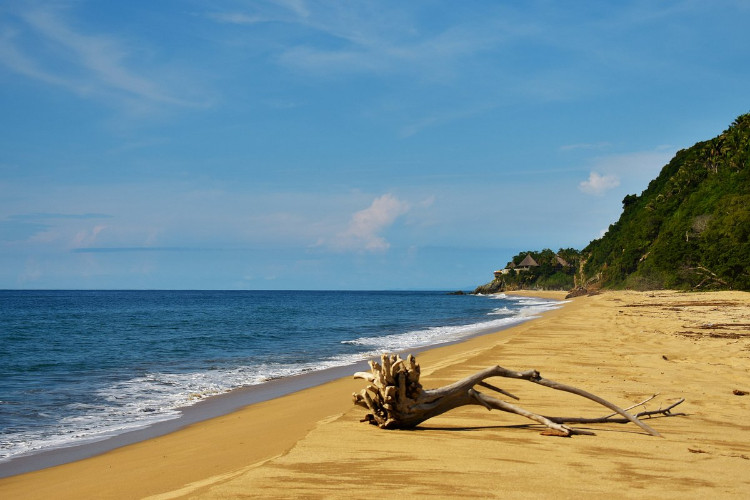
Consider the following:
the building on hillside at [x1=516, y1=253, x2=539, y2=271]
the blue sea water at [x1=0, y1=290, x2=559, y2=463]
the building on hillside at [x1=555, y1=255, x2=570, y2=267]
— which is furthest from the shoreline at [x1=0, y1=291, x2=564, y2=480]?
the building on hillside at [x1=516, y1=253, x2=539, y2=271]

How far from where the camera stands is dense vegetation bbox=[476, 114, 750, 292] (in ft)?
146

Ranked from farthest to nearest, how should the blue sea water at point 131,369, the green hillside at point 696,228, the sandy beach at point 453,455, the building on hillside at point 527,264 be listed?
1. the building on hillside at point 527,264
2. the green hillside at point 696,228
3. the blue sea water at point 131,369
4. the sandy beach at point 453,455

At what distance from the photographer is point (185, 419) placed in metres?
10.2

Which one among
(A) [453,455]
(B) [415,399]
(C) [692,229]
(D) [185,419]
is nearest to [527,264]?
(C) [692,229]

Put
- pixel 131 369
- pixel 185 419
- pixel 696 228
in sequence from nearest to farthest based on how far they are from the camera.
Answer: pixel 185 419 < pixel 131 369 < pixel 696 228

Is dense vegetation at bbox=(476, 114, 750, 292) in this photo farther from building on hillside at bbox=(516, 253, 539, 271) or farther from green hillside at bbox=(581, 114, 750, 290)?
building on hillside at bbox=(516, 253, 539, 271)

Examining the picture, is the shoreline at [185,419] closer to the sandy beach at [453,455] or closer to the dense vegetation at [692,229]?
the sandy beach at [453,455]

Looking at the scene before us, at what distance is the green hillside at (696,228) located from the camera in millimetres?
44250

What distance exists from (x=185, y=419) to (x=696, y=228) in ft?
177

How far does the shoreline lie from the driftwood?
12.5 ft

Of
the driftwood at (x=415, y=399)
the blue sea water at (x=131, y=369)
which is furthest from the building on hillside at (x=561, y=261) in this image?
the driftwood at (x=415, y=399)

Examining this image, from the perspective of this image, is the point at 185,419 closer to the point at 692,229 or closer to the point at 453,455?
the point at 453,455

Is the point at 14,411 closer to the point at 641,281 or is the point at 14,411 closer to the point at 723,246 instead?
the point at 723,246

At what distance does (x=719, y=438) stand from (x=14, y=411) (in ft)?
38.3
